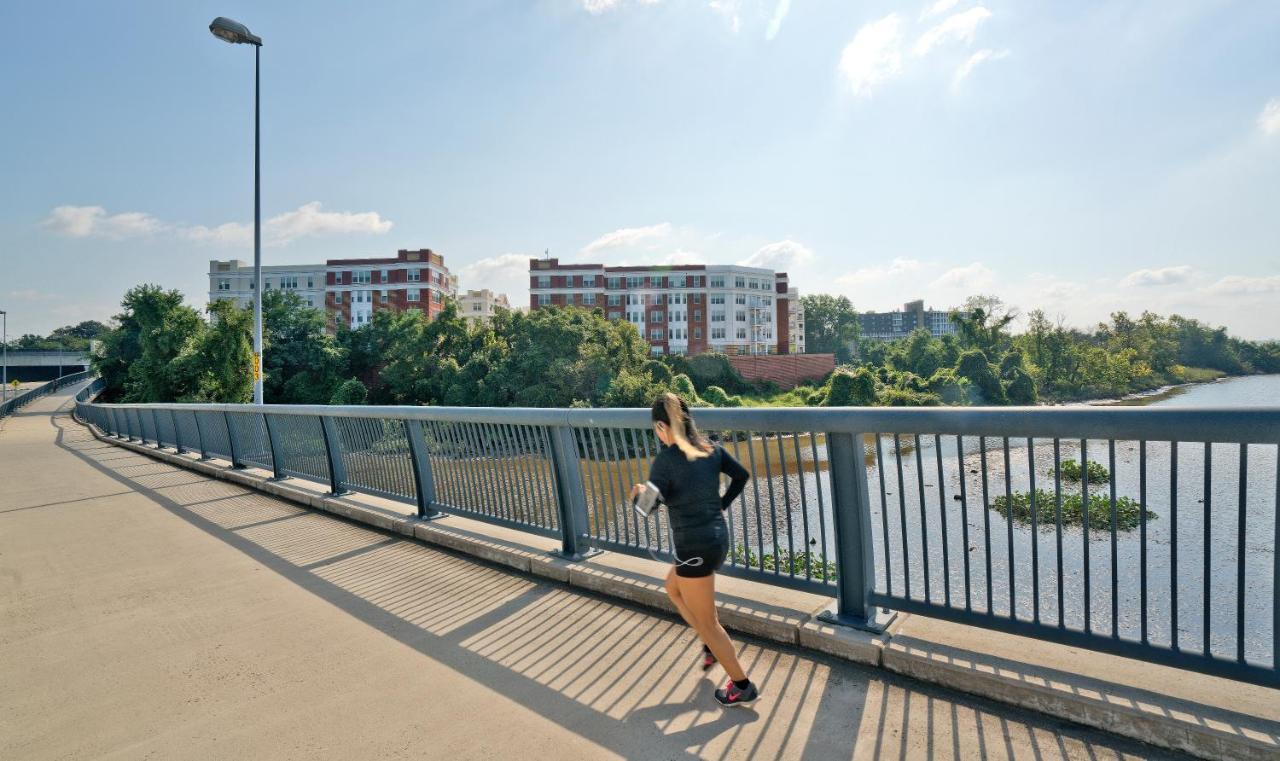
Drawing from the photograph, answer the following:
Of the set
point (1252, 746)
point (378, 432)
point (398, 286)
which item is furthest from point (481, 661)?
point (398, 286)

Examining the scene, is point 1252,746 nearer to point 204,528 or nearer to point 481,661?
point 481,661

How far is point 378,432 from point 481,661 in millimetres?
4197

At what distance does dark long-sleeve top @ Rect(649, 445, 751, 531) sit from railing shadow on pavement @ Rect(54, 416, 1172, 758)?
0.84 m

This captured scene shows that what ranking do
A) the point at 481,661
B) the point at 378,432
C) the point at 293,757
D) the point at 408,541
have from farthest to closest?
the point at 378,432 < the point at 408,541 < the point at 481,661 < the point at 293,757

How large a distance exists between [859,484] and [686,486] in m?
1.02

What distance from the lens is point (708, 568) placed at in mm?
3105

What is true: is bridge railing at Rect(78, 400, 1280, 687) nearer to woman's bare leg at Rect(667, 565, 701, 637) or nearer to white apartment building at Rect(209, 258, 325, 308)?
woman's bare leg at Rect(667, 565, 701, 637)

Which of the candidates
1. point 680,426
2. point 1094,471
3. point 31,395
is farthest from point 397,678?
point 31,395

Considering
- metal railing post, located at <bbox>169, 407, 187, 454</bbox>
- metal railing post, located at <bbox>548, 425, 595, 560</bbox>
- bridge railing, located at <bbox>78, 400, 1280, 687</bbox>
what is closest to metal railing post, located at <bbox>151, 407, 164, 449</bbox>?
metal railing post, located at <bbox>169, 407, 187, 454</bbox>

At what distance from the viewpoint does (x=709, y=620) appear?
3.10 meters

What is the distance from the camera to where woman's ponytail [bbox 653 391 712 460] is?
316 cm

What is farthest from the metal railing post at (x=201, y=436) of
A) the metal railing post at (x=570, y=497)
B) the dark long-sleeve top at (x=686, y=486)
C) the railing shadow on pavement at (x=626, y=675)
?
the dark long-sleeve top at (x=686, y=486)

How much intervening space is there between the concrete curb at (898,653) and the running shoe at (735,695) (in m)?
0.61

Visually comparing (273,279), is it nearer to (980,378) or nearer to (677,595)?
(980,378)
